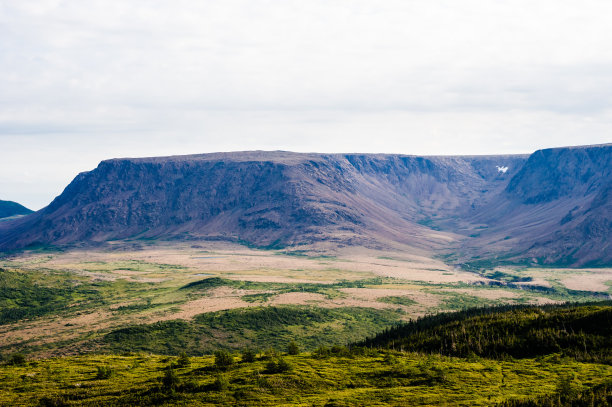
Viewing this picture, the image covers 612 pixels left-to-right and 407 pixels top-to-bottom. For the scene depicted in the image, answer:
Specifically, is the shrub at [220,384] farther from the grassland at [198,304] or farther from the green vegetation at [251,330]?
the grassland at [198,304]

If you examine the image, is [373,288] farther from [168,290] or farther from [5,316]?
[5,316]

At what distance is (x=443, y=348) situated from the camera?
3142 inches

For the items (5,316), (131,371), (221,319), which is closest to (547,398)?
(131,371)

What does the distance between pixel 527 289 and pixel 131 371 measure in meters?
172

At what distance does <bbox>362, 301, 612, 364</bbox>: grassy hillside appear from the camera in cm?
7098

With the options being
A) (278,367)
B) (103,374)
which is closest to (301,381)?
(278,367)

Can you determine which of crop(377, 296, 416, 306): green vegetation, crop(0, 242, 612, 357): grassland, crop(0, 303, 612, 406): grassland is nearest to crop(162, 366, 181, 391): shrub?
crop(0, 303, 612, 406): grassland

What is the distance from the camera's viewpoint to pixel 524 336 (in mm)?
76875

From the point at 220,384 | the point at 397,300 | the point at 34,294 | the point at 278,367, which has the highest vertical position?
the point at 220,384

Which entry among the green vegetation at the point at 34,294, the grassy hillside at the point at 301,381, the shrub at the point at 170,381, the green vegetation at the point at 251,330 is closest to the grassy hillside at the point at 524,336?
the grassy hillside at the point at 301,381

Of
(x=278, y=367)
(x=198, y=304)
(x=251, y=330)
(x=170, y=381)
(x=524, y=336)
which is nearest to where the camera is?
(x=170, y=381)

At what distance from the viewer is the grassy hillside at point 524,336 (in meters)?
71.0

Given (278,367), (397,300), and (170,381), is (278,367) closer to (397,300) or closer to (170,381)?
(170,381)

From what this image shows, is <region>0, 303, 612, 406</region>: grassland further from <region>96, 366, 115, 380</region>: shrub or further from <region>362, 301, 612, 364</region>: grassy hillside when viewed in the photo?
<region>362, 301, 612, 364</region>: grassy hillside
